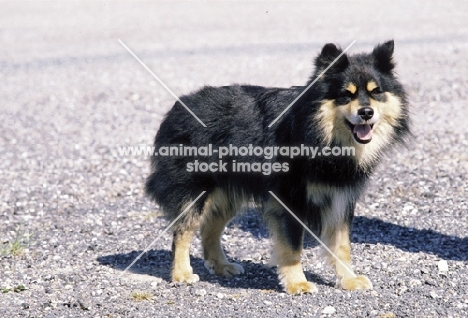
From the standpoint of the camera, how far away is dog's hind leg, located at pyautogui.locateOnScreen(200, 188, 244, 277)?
6398mm

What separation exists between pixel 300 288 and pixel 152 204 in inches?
124

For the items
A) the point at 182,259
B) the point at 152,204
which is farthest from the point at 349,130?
A: the point at 152,204

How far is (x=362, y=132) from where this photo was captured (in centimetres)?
555

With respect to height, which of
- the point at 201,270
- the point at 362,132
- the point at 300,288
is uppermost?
the point at 362,132

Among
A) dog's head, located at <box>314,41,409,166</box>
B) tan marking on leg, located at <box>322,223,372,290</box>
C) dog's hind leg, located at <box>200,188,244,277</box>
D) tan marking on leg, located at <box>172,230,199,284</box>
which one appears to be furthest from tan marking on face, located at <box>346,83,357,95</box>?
tan marking on leg, located at <box>172,230,199,284</box>

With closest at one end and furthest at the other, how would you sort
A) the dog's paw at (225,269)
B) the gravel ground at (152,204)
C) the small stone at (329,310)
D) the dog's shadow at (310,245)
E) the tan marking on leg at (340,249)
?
1. the small stone at (329,310)
2. the gravel ground at (152,204)
3. the tan marking on leg at (340,249)
4. the dog's shadow at (310,245)
5. the dog's paw at (225,269)

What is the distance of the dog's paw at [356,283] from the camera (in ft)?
19.2

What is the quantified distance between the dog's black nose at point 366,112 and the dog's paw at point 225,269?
1.97 metres

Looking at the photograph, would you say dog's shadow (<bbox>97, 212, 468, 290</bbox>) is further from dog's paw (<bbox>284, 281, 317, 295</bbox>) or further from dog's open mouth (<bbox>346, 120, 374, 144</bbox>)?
dog's open mouth (<bbox>346, 120, 374, 144</bbox>)

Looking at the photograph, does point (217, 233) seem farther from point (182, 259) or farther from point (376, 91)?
point (376, 91)

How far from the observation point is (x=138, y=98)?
15383mm

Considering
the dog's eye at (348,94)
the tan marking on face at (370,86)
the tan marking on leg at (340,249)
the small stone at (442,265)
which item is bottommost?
the small stone at (442,265)

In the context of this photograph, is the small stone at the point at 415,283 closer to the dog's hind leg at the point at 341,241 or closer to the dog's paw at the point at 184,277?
the dog's hind leg at the point at 341,241

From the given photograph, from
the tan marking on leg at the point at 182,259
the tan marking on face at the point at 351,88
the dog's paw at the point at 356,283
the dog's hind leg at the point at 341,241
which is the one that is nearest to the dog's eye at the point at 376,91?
the tan marking on face at the point at 351,88
